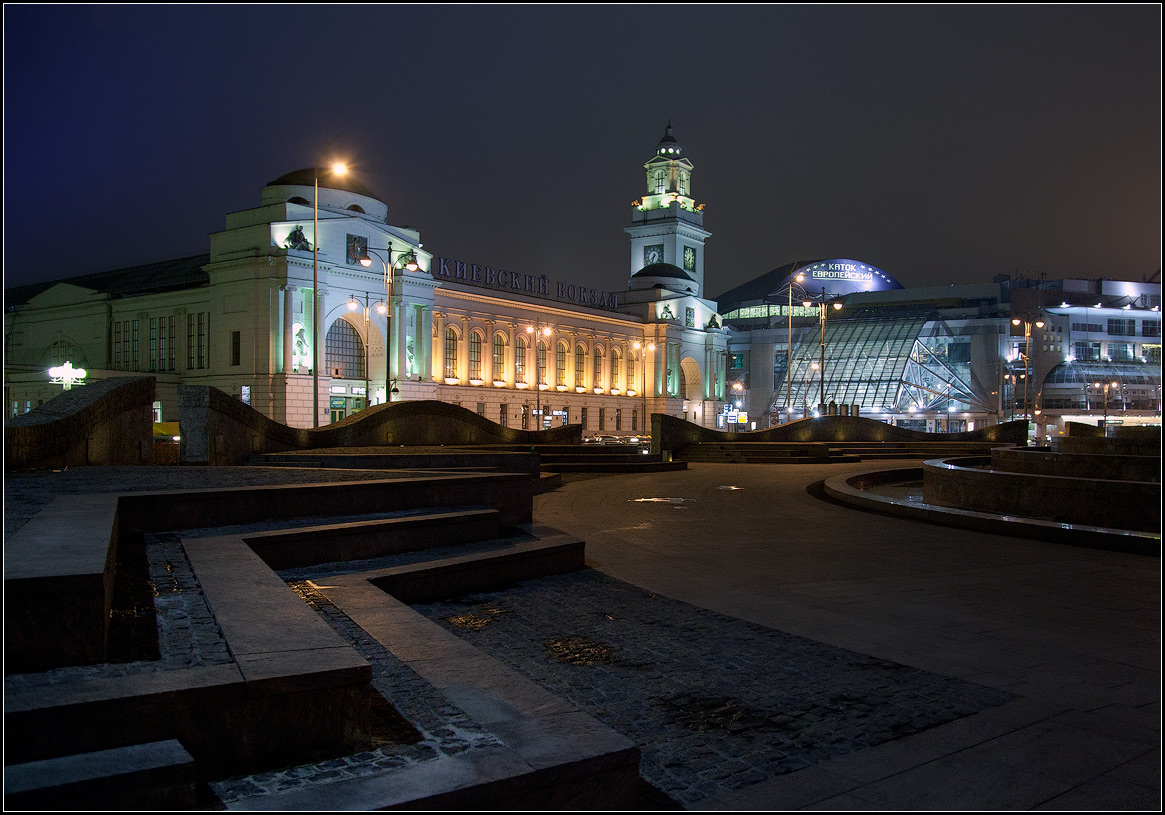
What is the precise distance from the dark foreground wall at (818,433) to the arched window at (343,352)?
93.9 feet

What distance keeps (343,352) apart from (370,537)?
5785 centimetres

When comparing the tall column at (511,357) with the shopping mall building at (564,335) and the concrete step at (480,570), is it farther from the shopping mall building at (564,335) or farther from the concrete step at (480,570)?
the concrete step at (480,570)

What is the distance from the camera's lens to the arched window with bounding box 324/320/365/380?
63.7 meters

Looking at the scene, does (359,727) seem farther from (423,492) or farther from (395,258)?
(395,258)

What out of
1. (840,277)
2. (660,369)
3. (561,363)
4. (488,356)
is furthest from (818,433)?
(840,277)

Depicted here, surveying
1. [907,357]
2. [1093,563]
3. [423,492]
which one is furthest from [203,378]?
A: [907,357]

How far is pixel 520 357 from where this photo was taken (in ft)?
267

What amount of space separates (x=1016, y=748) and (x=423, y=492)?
7.76 meters

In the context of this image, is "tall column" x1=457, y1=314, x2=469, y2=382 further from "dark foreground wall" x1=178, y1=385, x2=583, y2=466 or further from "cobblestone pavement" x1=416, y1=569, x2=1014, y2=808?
"cobblestone pavement" x1=416, y1=569, x2=1014, y2=808

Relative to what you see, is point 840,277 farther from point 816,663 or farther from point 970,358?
point 816,663

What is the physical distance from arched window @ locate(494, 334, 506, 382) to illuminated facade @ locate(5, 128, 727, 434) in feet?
0.43

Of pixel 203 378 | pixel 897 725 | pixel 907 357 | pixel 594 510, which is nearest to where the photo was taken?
pixel 897 725

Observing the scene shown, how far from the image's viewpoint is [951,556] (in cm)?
1141

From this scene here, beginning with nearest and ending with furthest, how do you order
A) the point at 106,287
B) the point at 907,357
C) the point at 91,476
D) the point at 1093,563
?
the point at 1093,563
the point at 91,476
the point at 106,287
the point at 907,357
